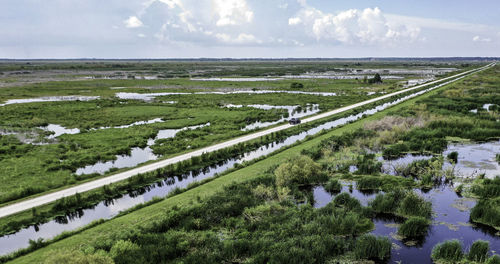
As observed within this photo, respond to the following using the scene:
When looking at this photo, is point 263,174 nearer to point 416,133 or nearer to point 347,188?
point 347,188

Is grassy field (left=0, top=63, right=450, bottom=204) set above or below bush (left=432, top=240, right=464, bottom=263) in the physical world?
above

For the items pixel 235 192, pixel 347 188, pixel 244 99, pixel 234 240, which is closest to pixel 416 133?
pixel 347 188

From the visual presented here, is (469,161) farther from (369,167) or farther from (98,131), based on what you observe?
(98,131)

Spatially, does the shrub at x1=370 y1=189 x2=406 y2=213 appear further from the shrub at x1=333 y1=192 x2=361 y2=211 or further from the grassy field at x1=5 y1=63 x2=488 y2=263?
the grassy field at x1=5 y1=63 x2=488 y2=263

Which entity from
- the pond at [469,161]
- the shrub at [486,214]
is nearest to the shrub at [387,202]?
the shrub at [486,214]

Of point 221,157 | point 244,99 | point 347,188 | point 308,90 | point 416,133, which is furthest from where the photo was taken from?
point 308,90

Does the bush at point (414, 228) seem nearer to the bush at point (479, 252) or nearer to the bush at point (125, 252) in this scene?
the bush at point (479, 252)

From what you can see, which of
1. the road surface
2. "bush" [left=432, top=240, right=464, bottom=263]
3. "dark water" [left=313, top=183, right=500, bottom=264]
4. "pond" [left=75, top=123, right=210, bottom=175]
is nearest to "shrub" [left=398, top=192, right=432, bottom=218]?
"dark water" [left=313, top=183, right=500, bottom=264]
